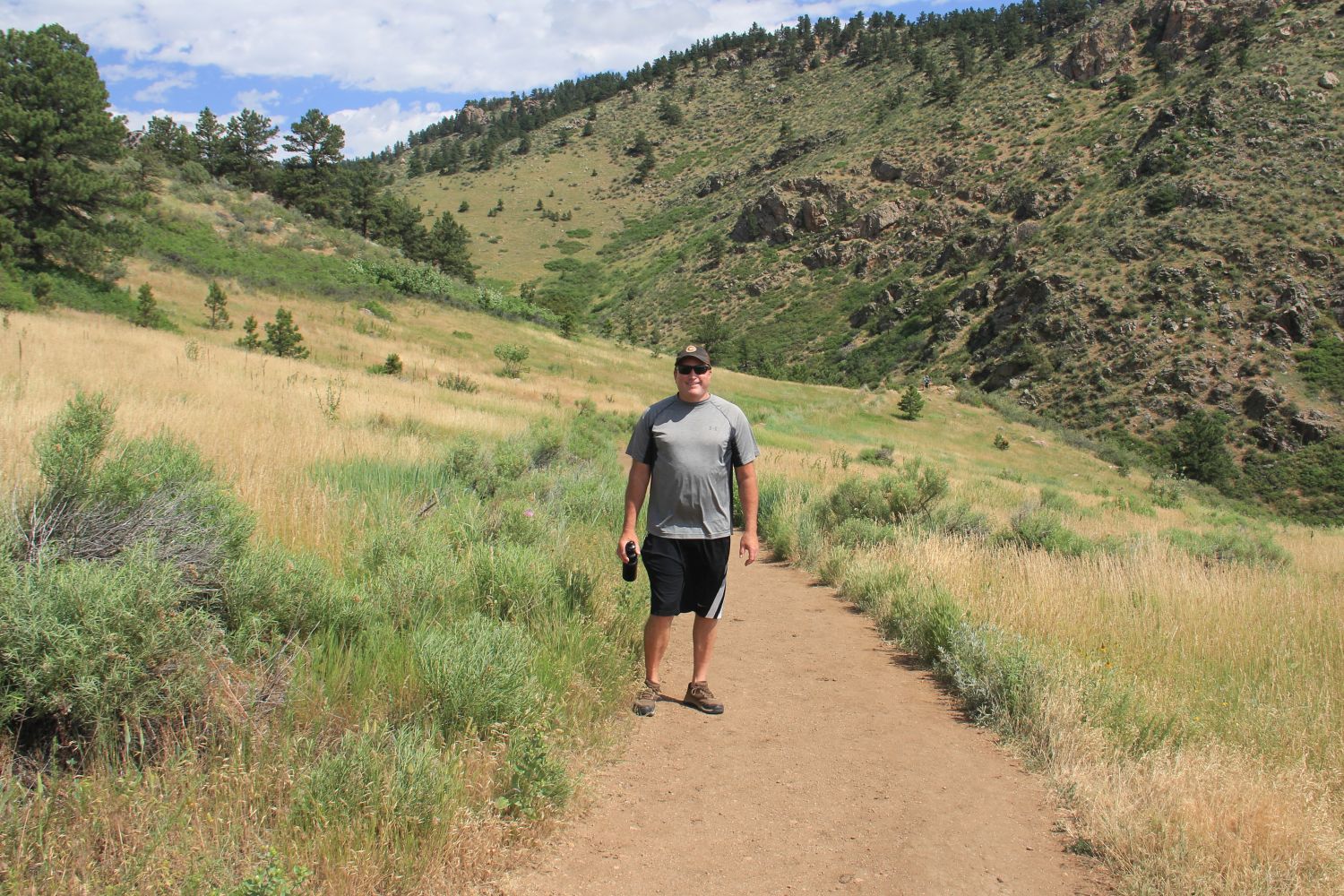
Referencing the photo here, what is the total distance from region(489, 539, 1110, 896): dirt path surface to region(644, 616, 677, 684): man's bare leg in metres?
0.21

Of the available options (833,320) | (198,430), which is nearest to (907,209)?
(833,320)

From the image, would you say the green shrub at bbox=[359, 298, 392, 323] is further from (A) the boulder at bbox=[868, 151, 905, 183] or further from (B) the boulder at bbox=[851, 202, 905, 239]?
(A) the boulder at bbox=[868, 151, 905, 183]

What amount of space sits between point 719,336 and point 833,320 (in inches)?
390

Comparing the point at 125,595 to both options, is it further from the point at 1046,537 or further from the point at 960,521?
the point at 1046,537

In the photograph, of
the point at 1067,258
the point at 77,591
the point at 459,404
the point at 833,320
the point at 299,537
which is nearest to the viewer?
the point at 77,591

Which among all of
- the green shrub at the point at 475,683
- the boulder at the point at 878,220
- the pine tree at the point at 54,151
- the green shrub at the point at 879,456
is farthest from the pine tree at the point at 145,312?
the boulder at the point at 878,220

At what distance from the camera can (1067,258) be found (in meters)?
52.9

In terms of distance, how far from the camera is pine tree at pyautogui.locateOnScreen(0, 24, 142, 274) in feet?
73.8

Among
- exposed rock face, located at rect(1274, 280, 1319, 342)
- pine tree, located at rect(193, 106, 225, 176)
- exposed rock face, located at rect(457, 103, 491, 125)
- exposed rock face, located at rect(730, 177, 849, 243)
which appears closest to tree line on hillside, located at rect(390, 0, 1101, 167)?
exposed rock face, located at rect(457, 103, 491, 125)

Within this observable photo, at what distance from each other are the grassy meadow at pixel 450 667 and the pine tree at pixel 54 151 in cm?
1708

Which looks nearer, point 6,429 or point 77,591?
point 77,591

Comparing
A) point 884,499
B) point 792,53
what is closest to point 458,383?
point 884,499

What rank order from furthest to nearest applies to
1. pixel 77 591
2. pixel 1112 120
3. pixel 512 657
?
1. pixel 1112 120
2. pixel 512 657
3. pixel 77 591

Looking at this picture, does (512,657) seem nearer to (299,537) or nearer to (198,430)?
(299,537)
